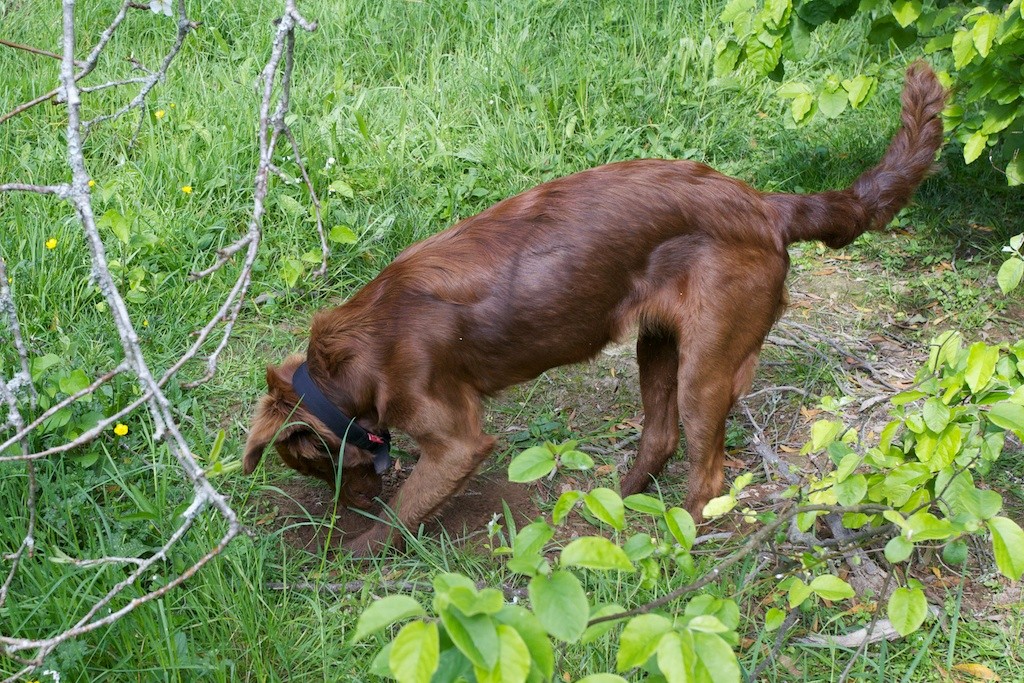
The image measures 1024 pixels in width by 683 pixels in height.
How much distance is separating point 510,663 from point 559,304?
2.01 meters

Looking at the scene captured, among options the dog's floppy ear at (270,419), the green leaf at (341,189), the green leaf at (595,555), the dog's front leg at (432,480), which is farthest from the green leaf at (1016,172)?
the green leaf at (595,555)

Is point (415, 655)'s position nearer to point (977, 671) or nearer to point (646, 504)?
point (646, 504)

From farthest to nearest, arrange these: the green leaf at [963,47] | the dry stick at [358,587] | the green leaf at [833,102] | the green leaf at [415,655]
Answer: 1. the green leaf at [833,102]
2. the green leaf at [963,47]
3. the dry stick at [358,587]
4. the green leaf at [415,655]

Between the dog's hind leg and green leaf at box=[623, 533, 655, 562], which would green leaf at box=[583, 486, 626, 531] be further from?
the dog's hind leg

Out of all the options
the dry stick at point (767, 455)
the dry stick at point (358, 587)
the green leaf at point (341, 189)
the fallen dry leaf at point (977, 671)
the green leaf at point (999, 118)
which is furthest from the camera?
the green leaf at point (341, 189)

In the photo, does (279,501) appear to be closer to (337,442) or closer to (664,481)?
(337,442)

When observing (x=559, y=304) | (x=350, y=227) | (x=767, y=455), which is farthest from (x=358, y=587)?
(x=350, y=227)

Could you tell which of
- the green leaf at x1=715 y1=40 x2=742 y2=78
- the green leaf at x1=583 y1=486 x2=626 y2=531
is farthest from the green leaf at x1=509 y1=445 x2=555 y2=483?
the green leaf at x1=715 y1=40 x2=742 y2=78

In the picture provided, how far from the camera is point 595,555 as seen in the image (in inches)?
60.5

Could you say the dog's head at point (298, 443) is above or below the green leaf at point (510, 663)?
below

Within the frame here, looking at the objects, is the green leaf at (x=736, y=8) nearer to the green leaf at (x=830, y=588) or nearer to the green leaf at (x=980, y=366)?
the green leaf at (x=980, y=366)

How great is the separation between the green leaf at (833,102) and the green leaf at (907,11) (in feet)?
1.21

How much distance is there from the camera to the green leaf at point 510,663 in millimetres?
1351

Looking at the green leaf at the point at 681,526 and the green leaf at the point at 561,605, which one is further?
the green leaf at the point at 681,526
